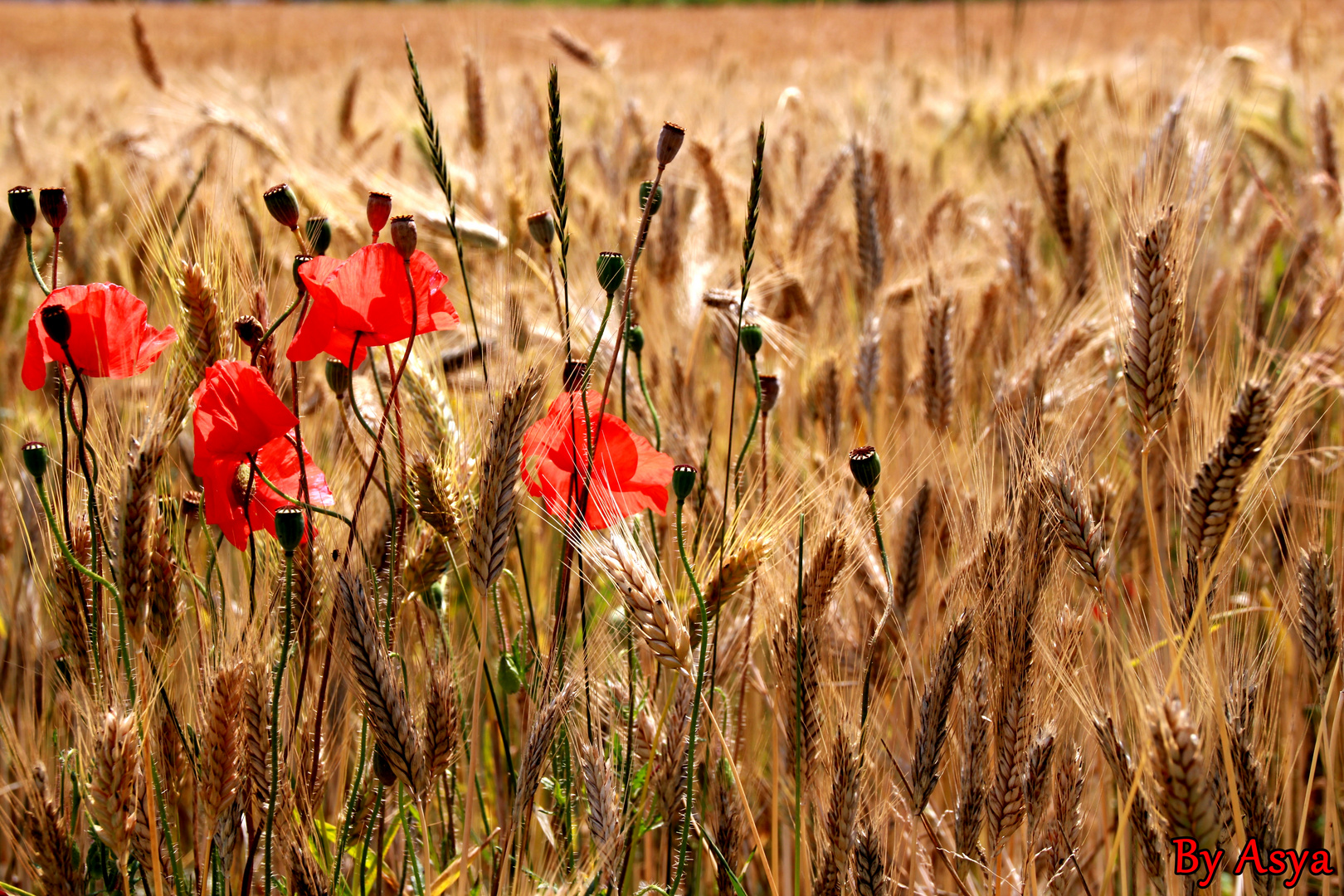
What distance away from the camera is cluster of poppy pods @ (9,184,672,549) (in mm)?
775

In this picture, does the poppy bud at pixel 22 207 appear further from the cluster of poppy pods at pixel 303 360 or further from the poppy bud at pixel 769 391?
the poppy bud at pixel 769 391

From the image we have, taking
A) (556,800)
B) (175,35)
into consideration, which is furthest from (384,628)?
(175,35)

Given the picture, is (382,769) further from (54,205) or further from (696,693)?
(54,205)

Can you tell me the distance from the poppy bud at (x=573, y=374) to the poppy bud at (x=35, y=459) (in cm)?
45

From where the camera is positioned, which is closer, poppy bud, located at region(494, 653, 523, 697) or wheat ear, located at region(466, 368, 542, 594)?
wheat ear, located at region(466, 368, 542, 594)

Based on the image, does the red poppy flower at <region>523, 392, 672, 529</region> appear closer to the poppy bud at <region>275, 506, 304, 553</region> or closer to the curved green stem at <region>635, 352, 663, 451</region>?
the curved green stem at <region>635, 352, 663, 451</region>

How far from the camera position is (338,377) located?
0.86m

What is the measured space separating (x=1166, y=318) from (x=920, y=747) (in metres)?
0.45

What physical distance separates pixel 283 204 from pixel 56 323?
0.21 meters

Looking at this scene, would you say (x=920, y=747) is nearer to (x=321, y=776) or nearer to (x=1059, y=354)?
(x=321, y=776)

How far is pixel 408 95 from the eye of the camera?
12.4 ft

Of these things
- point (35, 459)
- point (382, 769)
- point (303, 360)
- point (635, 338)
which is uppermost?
point (635, 338)

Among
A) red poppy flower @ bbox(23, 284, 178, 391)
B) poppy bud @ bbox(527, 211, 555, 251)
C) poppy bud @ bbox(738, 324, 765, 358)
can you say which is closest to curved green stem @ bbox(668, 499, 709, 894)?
poppy bud @ bbox(738, 324, 765, 358)

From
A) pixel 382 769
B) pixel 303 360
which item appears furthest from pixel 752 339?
pixel 382 769
